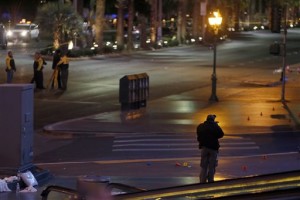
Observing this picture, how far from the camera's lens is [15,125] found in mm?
14391

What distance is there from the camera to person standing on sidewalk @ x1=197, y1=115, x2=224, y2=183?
Answer: 1459cm

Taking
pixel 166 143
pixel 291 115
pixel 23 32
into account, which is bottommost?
pixel 23 32

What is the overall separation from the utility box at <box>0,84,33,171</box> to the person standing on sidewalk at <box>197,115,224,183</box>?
3.08 meters

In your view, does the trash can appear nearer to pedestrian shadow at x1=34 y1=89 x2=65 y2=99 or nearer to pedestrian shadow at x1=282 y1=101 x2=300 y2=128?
pedestrian shadow at x1=34 y1=89 x2=65 y2=99

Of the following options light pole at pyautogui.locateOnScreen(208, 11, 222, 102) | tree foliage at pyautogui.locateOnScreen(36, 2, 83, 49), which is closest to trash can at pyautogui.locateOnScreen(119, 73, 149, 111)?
light pole at pyautogui.locateOnScreen(208, 11, 222, 102)

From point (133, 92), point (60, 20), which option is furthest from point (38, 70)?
point (60, 20)

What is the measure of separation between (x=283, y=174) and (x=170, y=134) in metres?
18.3

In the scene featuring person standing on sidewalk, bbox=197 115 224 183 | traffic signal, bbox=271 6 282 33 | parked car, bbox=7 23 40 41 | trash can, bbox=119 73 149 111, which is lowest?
parked car, bbox=7 23 40 41

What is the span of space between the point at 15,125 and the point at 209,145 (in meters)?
3.44

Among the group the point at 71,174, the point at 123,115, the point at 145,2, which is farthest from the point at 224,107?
the point at 145,2

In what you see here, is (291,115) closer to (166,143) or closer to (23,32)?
(166,143)

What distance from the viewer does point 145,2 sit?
80875 mm

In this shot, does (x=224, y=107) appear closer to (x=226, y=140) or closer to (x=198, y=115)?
(x=198, y=115)

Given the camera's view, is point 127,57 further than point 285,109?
Yes
